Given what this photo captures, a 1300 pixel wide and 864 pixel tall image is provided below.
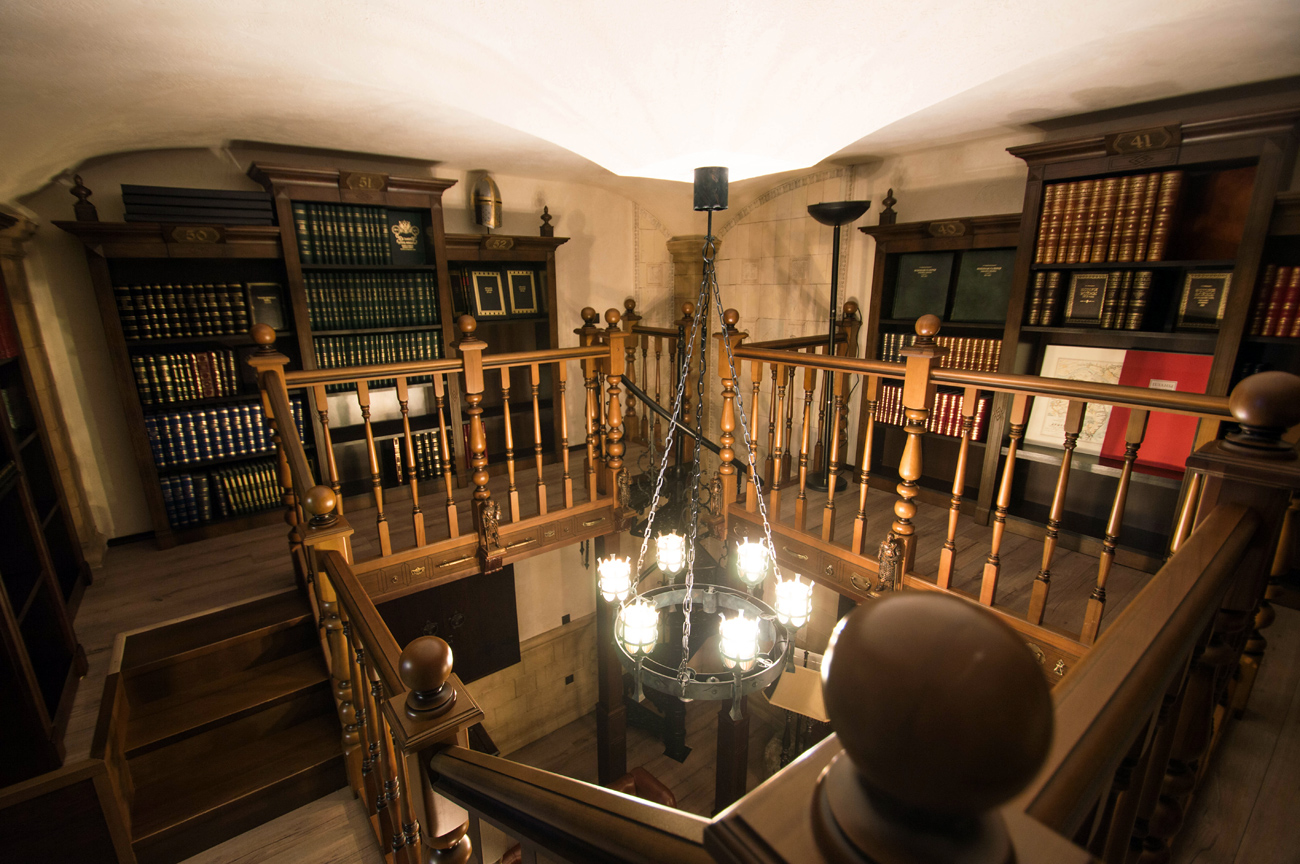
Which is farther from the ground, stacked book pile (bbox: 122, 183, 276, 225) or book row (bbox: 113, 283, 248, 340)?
stacked book pile (bbox: 122, 183, 276, 225)

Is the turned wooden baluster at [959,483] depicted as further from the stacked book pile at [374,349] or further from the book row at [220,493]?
the book row at [220,493]

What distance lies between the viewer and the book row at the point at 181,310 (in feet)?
9.77

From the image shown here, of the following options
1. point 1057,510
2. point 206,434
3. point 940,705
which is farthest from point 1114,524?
point 206,434

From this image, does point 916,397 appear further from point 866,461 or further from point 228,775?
point 228,775

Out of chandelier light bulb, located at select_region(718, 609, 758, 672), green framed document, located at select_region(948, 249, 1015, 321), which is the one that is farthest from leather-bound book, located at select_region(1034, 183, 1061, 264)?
chandelier light bulb, located at select_region(718, 609, 758, 672)

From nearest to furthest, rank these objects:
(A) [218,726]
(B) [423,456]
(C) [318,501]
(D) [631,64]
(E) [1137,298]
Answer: (D) [631,64], (C) [318,501], (A) [218,726], (E) [1137,298], (B) [423,456]

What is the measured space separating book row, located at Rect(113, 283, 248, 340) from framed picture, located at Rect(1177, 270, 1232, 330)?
471cm

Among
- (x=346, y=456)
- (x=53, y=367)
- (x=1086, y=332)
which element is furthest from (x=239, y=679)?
(x=1086, y=332)

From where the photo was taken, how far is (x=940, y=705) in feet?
0.94

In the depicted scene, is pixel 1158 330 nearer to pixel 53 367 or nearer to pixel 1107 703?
pixel 1107 703

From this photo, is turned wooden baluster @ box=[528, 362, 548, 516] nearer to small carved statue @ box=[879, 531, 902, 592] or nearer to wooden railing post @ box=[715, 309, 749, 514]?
wooden railing post @ box=[715, 309, 749, 514]

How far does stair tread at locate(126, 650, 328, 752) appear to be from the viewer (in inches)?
85.6

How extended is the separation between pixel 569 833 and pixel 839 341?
3.68m

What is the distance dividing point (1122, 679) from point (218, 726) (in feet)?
9.41
